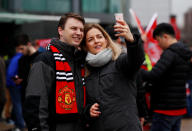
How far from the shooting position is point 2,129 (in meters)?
5.88

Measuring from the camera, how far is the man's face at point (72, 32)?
265 cm

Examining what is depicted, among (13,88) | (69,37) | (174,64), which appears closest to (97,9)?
(13,88)

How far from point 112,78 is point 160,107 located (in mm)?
1415

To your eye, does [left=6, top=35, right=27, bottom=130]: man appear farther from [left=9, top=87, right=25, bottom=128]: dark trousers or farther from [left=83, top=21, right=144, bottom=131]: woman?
[left=83, top=21, right=144, bottom=131]: woman

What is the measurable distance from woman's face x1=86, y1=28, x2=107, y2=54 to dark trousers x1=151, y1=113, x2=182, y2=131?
1.50 metres

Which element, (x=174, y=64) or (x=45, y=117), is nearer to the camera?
(x=45, y=117)

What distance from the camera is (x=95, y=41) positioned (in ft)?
9.16

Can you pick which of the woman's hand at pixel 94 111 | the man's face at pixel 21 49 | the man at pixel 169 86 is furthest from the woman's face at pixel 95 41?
the man's face at pixel 21 49

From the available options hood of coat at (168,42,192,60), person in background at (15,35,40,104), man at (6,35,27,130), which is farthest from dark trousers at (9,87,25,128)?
hood of coat at (168,42,192,60)

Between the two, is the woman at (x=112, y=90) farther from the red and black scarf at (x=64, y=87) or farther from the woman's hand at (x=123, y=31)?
the red and black scarf at (x=64, y=87)

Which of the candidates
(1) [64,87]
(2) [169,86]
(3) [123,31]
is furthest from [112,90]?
(2) [169,86]

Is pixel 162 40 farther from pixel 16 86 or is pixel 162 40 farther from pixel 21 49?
pixel 16 86

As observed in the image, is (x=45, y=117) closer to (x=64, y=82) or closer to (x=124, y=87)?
(x=64, y=82)

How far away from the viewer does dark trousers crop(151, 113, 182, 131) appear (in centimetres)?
376
